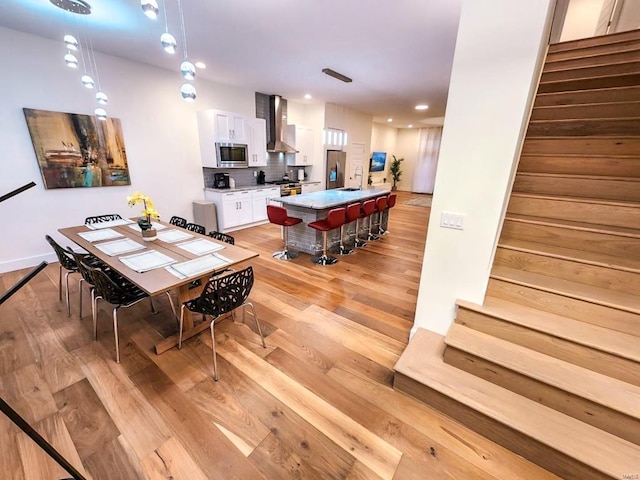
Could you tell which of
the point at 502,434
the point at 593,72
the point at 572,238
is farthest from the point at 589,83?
the point at 502,434

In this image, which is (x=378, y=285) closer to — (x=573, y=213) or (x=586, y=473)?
(x=573, y=213)

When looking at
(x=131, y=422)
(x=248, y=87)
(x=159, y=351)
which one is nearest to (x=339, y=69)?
(x=248, y=87)

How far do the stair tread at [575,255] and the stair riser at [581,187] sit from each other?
23.5 inches

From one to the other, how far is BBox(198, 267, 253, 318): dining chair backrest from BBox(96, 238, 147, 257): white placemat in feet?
3.24

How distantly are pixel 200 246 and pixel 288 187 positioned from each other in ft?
14.0

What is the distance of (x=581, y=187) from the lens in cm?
241

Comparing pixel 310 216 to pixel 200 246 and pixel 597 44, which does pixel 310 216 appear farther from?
pixel 597 44

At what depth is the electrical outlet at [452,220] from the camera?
1.99 m

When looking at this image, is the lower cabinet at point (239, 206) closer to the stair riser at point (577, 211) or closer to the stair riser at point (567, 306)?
the stair riser at point (577, 211)

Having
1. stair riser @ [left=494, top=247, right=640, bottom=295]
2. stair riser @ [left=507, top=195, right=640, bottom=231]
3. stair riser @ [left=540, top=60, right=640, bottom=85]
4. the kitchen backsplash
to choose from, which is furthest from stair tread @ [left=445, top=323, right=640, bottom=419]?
the kitchen backsplash

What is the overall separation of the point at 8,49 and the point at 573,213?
6349 millimetres

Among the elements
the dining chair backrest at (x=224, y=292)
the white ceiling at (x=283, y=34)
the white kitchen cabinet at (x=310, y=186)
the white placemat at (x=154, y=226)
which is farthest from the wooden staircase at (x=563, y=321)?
the white kitchen cabinet at (x=310, y=186)

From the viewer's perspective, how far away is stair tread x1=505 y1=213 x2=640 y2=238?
2028mm

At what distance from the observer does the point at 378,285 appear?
11.5 ft
